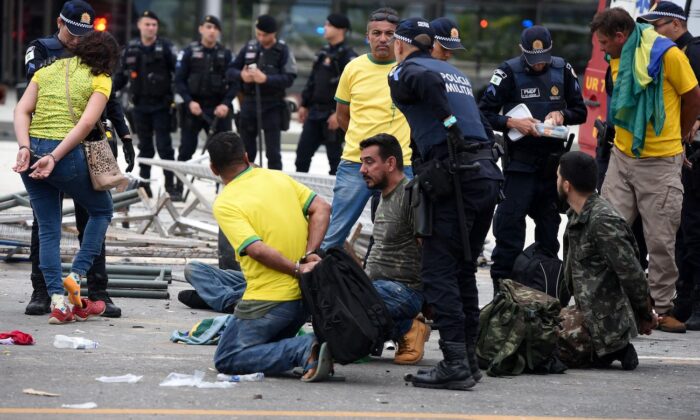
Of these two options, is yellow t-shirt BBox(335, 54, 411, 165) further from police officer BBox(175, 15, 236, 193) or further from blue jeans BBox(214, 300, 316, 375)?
police officer BBox(175, 15, 236, 193)

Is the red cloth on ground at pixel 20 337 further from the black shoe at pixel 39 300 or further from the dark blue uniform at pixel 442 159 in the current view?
the dark blue uniform at pixel 442 159

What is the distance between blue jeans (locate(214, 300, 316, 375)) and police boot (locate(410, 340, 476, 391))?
627 millimetres

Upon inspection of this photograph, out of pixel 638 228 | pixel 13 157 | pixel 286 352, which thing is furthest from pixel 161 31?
pixel 286 352

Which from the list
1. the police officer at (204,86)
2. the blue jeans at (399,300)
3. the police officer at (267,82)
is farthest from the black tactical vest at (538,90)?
the police officer at (204,86)

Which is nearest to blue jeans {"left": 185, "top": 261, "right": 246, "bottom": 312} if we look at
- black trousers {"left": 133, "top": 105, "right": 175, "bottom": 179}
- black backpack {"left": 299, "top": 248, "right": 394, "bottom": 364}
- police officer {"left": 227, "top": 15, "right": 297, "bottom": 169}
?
black backpack {"left": 299, "top": 248, "right": 394, "bottom": 364}

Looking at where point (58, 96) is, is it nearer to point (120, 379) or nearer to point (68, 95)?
point (68, 95)

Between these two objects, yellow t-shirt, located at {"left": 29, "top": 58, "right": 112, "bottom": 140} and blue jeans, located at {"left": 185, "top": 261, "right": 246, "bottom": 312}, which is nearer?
yellow t-shirt, located at {"left": 29, "top": 58, "right": 112, "bottom": 140}

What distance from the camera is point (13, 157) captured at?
56.1ft

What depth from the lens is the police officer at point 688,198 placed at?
818 cm

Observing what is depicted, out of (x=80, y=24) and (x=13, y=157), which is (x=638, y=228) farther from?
(x=13, y=157)

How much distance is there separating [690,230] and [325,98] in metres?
5.30

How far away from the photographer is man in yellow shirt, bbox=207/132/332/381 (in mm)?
6223

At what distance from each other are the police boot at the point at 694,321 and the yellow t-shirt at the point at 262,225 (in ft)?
9.75

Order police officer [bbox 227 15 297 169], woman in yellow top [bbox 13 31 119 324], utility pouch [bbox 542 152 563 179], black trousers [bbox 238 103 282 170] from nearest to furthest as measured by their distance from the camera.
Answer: woman in yellow top [bbox 13 31 119 324] → utility pouch [bbox 542 152 563 179] → police officer [bbox 227 15 297 169] → black trousers [bbox 238 103 282 170]
